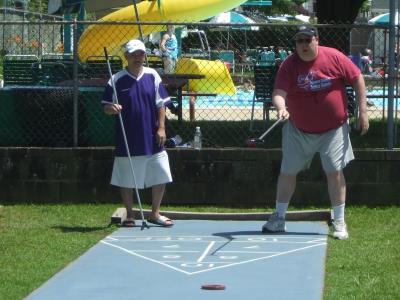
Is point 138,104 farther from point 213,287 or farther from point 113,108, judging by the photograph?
point 213,287

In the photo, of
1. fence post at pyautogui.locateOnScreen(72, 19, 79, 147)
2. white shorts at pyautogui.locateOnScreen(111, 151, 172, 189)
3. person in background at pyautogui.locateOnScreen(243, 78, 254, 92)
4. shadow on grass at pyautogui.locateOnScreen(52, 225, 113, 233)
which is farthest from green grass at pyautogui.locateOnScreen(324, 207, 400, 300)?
person in background at pyautogui.locateOnScreen(243, 78, 254, 92)

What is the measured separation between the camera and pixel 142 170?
1044 centimetres

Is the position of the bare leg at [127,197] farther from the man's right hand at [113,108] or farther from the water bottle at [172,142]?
the water bottle at [172,142]

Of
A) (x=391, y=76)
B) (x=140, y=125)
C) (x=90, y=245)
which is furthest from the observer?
(x=391, y=76)

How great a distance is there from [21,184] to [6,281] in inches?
170

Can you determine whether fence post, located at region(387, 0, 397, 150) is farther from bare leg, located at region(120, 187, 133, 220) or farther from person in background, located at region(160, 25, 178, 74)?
person in background, located at region(160, 25, 178, 74)

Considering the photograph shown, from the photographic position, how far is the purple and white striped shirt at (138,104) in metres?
10.3

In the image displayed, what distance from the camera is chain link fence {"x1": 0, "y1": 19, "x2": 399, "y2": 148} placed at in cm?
1250

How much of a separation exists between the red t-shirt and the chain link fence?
5.17 ft

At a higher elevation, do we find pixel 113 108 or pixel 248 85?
pixel 113 108

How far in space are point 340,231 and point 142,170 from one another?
206 centimetres

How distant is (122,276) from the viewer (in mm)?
8125

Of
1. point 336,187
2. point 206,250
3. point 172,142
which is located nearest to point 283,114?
point 336,187

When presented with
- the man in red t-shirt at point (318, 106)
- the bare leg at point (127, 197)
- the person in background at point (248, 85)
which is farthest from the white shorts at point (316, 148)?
the person in background at point (248, 85)
